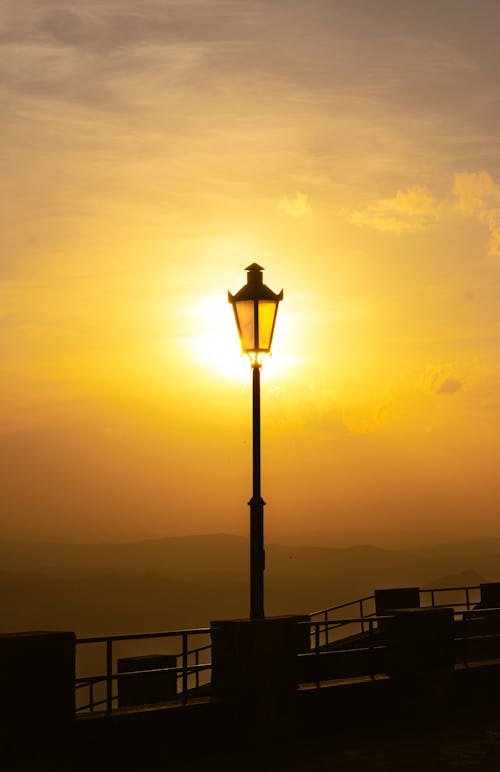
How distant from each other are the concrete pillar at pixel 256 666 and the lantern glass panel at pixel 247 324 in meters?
3.44

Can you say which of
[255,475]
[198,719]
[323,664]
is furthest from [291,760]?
[323,664]

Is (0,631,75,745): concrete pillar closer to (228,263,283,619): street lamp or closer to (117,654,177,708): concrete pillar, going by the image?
(228,263,283,619): street lamp

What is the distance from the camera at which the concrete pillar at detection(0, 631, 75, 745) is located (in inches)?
468

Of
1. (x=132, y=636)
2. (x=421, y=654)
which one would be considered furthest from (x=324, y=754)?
(x=421, y=654)

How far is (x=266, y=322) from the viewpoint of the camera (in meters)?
16.0

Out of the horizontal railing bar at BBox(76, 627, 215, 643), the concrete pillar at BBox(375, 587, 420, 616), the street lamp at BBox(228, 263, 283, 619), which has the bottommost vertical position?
the horizontal railing bar at BBox(76, 627, 215, 643)

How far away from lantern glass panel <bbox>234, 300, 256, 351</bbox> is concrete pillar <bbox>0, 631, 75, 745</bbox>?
490 centimetres

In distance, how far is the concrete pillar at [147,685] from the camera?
84.0ft

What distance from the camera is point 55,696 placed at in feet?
40.1

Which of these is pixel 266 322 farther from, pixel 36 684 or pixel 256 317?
pixel 36 684

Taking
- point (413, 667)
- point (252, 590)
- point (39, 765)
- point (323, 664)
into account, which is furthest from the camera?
point (323, 664)

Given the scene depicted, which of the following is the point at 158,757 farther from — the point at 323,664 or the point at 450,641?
the point at 323,664

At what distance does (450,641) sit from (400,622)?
0.87m

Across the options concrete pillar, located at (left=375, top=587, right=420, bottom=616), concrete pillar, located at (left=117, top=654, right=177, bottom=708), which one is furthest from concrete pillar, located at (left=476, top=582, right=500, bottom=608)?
concrete pillar, located at (left=117, top=654, right=177, bottom=708)
